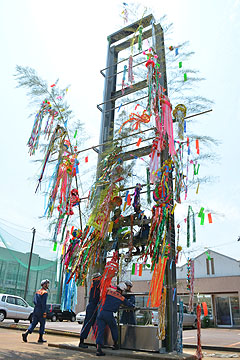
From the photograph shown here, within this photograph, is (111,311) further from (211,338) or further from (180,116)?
(211,338)

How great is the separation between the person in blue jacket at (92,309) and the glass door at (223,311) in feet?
55.2

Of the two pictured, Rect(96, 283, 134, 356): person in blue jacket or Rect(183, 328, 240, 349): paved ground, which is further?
Rect(183, 328, 240, 349): paved ground

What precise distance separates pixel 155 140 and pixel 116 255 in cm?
240

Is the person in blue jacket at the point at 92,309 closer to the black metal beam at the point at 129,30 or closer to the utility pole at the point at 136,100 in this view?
the utility pole at the point at 136,100

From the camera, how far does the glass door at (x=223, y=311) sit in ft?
63.6

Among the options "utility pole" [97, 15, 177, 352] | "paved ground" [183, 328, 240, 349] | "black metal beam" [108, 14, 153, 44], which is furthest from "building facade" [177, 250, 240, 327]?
"black metal beam" [108, 14, 153, 44]

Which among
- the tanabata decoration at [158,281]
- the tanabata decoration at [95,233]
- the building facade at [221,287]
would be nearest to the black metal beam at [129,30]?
the tanabata decoration at [95,233]

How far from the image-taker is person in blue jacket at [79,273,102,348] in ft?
18.0

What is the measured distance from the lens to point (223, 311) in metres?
19.8

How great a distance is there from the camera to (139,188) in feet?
20.3

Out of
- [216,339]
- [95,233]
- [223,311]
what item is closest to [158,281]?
[95,233]

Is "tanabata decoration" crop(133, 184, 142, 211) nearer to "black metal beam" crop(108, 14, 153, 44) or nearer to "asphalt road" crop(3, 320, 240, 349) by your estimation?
"asphalt road" crop(3, 320, 240, 349)

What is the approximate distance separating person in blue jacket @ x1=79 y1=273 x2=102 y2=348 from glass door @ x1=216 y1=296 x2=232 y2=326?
16828mm

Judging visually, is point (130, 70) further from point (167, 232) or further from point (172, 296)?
point (172, 296)
